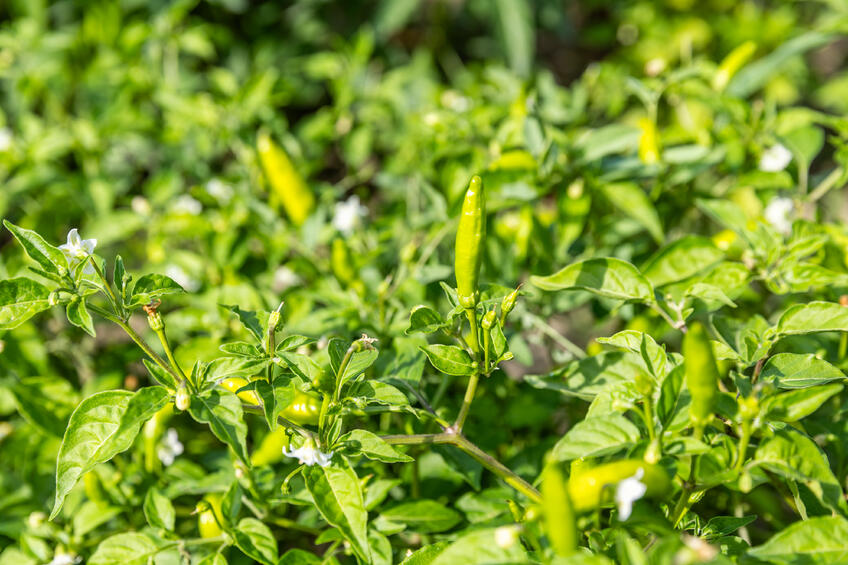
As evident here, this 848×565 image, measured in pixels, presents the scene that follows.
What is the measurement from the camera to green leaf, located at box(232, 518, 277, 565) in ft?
4.00

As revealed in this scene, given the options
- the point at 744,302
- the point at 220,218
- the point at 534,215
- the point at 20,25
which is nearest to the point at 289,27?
the point at 20,25

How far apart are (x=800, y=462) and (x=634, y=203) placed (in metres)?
0.82

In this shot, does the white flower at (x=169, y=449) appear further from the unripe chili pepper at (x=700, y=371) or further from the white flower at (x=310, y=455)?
the unripe chili pepper at (x=700, y=371)

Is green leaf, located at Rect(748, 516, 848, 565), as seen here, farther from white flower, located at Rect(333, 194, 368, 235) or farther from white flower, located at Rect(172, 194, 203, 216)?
white flower, located at Rect(172, 194, 203, 216)

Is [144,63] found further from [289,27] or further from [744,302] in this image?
[744,302]

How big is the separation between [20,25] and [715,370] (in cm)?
253

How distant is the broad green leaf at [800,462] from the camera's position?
3.18ft

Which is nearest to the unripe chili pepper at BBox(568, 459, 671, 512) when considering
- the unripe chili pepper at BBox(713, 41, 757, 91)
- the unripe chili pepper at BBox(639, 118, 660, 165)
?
the unripe chili pepper at BBox(639, 118, 660, 165)

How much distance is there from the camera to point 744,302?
1.77 meters

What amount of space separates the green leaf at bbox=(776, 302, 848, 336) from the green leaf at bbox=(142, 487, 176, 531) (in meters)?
1.12

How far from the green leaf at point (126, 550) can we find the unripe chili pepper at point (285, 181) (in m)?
0.98

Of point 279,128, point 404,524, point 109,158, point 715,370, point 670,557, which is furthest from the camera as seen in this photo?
point 109,158

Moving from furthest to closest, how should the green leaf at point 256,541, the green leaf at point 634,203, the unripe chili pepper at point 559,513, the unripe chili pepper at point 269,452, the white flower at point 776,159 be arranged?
1. the white flower at point 776,159
2. the green leaf at point 634,203
3. the unripe chili pepper at point 269,452
4. the green leaf at point 256,541
5. the unripe chili pepper at point 559,513

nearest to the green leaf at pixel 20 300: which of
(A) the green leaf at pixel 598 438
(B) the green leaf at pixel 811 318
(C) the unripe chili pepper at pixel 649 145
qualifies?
(A) the green leaf at pixel 598 438
